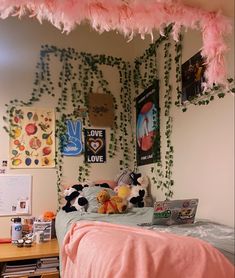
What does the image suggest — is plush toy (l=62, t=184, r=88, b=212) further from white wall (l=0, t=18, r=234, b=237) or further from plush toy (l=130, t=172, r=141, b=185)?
plush toy (l=130, t=172, r=141, b=185)

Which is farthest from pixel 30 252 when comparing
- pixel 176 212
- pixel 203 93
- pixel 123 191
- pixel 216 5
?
pixel 216 5

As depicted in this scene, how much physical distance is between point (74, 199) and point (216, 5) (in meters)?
1.44

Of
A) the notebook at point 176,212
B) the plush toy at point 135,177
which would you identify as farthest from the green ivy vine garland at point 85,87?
the notebook at point 176,212

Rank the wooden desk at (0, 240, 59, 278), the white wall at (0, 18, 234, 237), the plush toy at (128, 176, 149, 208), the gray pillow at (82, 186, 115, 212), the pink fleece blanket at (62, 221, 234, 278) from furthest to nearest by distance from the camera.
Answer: the plush toy at (128, 176, 149, 208) → the gray pillow at (82, 186, 115, 212) → the wooden desk at (0, 240, 59, 278) → the white wall at (0, 18, 234, 237) → the pink fleece blanket at (62, 221, 234, 278)

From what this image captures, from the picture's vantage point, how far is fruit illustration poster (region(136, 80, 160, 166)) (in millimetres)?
1830

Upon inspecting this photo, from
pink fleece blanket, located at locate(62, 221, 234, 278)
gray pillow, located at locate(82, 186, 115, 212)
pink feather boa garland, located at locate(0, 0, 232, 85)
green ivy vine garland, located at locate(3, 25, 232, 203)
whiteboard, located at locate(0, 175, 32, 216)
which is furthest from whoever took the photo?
green ivy vine garland, located at locate(3, 25, 232, 203)

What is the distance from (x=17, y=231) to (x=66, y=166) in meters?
0.54

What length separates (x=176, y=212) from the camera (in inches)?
42.9

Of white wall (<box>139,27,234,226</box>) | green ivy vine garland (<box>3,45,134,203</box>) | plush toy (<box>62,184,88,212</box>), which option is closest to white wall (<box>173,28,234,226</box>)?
white wall (<box>139,27,234,226</box>)

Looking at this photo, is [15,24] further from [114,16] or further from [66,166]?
[114,16]

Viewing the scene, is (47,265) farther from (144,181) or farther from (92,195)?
(144,181)

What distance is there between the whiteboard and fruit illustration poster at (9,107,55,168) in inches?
3.8

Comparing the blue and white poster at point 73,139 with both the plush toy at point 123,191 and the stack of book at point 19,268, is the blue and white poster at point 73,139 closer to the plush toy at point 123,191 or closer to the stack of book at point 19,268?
the plush toy at point 123,191

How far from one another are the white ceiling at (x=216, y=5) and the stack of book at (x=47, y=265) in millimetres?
1469
